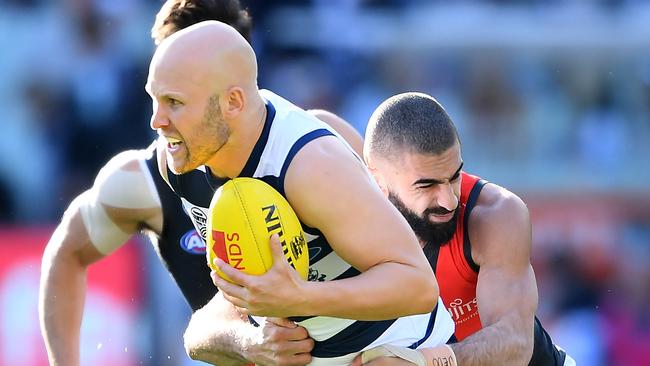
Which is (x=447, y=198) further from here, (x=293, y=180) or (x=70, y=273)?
(x=70, y=273)

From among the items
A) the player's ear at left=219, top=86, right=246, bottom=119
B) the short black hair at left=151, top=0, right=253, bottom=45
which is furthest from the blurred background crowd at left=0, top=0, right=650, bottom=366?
the player's ear at left=219, top=86, right=246, bottom=119

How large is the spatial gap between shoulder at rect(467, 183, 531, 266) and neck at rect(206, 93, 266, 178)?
5.39 ft

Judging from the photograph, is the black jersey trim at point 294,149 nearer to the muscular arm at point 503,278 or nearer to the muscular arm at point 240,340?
the muscular arm at point 240,340

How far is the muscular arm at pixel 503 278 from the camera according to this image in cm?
536

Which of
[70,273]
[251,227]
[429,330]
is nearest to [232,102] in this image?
Answer: [251,227]

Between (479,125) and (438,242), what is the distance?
5.22 metres

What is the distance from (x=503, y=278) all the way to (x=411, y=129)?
0.83 meters

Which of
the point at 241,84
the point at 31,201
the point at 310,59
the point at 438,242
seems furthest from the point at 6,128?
the point at 241,84

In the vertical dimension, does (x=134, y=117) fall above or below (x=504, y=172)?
above

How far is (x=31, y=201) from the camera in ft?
31.6

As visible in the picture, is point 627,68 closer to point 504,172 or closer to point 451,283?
point 504,172

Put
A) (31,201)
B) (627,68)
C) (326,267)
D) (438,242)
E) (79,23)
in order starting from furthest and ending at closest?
(627,68)
(79,23)
(31,201)
(438,242)
(326,267)

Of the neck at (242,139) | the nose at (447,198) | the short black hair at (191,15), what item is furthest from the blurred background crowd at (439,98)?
the neck at (242,139)

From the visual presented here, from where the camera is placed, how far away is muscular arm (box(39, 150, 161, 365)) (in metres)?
6.28
